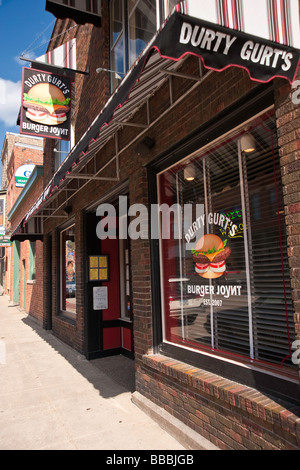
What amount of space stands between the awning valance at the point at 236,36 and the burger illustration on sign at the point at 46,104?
4.78 meters

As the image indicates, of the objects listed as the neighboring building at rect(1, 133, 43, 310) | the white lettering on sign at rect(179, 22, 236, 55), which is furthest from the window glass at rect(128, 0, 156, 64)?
the neighboring building at rect(1, 133, 43, 310)

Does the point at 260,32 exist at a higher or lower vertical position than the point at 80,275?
higher

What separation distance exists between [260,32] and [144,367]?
3725mm

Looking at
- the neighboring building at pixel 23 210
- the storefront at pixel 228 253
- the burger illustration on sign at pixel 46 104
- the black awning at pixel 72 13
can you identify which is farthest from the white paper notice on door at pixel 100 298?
the neighboring building at pixel 23 210

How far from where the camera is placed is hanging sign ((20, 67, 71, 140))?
21.2 feet

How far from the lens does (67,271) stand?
9766 millimetres

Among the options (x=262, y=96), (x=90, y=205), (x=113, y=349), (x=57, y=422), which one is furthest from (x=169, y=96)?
(x=113, y=349)

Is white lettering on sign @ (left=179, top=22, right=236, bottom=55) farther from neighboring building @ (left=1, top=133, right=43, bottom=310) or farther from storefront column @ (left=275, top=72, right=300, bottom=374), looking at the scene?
neighboring building @ (left=1, top=133, right=43, bottom=310)

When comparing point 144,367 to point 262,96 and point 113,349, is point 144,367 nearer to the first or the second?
point 113,349

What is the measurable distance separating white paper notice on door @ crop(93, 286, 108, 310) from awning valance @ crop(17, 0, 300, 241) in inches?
204

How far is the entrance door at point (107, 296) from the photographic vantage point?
22.4 ft

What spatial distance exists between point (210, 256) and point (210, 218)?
398 mm

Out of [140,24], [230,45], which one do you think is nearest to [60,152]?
[140,24]
